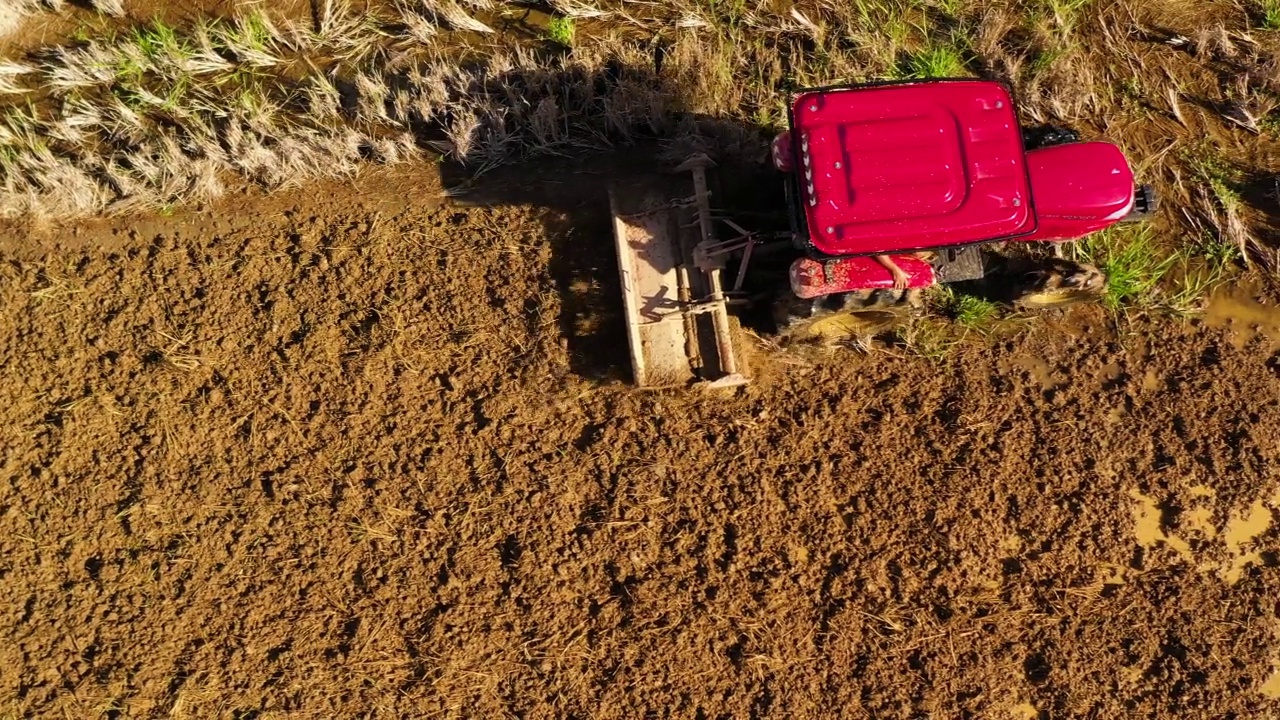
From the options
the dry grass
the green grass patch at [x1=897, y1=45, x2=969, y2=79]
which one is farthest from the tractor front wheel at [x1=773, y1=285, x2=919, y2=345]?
the green grass patch at [x1=897, y1=45, x2=969, y2=79]

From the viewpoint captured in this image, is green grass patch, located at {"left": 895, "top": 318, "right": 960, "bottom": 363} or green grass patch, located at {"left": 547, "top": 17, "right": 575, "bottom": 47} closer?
green grass patch, located at {"left": 895, "top": 318, "right": 960, "bottom": 363}

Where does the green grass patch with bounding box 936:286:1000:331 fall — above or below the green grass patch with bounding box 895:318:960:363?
above

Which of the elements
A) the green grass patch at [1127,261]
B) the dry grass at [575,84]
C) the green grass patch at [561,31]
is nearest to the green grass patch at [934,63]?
the dry grass at [575,84]

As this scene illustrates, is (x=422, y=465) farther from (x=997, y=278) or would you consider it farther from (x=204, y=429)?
(x=997, y=278)

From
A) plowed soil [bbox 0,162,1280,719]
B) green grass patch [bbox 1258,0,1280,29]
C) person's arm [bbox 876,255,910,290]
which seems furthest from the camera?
green grass patch [bbox 1258,0,1280,29]

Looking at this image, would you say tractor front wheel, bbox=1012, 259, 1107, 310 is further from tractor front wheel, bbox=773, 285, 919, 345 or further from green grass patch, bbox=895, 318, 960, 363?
tractor front wheel, bbox=773, 285, 919, 345

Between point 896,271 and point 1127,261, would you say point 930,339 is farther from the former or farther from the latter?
point 1127,261
